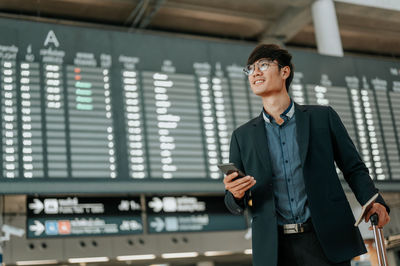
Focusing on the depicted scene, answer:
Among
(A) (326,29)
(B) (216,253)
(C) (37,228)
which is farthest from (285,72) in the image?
(B) (216,253)

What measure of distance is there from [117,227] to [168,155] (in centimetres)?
97

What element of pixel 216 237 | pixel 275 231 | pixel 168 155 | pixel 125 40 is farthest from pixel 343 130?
pixel 216 237

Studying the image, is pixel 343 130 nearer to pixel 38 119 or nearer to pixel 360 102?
pixel 38 119

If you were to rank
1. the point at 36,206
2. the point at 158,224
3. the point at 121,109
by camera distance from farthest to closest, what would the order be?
the point at 158,224
the point at 36,206
the point at 121,109

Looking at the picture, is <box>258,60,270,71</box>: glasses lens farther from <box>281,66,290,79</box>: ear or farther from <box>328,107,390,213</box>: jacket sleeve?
<box>328,107,390,213</box>: jacket sleeve

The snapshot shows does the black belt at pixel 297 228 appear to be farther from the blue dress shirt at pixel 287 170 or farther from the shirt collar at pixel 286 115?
the shirt collar at pixel 286 115

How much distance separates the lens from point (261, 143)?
87.6 inches

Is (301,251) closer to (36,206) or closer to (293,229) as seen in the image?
(293,229)

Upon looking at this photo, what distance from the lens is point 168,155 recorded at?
5355mm

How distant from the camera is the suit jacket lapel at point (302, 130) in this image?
2135mm

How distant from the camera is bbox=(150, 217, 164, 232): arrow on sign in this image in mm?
5959

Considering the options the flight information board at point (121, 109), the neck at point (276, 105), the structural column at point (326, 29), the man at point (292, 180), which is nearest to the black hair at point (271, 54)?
the man at point (292, 180)

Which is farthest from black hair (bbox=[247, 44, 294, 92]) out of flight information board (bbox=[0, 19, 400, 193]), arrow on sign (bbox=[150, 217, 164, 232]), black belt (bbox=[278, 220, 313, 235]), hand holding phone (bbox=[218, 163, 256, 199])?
arrow on sign (bbox=[150, 217, 164, 232])

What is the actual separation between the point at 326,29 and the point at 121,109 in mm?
3065
